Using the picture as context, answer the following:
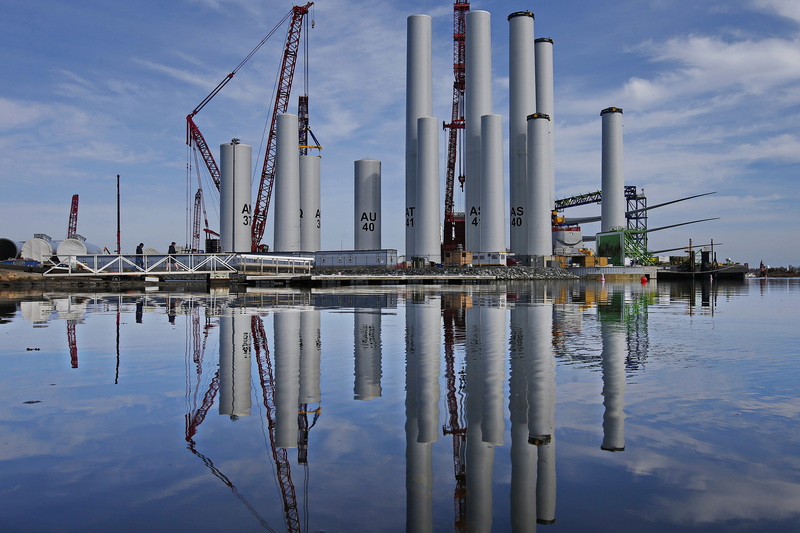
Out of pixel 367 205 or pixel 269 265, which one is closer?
pixel 269 265

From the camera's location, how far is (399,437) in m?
6.94

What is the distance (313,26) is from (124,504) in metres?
109

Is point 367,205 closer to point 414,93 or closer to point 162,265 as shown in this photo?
point 414,93

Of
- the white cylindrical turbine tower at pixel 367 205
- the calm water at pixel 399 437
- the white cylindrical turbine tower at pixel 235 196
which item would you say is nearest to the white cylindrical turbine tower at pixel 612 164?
the white cylindrical turbine tower at pixel 367 205

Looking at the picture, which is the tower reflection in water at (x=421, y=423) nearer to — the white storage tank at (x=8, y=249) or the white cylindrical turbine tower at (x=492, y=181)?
the white cylindrical turbine tower at (x=492, y=181)

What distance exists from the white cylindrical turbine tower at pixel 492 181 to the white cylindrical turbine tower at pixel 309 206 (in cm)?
2634

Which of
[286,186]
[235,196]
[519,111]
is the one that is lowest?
[235,196]

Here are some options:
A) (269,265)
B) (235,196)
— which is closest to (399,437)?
(269,265)

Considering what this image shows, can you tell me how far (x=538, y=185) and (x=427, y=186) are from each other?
A: 1481 cm

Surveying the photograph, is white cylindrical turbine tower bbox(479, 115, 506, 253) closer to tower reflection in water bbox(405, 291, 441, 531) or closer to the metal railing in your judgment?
the metal railing

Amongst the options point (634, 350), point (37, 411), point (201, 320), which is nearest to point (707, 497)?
point (37, 411)

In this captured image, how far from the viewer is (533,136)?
8612cm

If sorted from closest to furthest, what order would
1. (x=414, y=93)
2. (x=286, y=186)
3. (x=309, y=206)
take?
→ (x=414, y=93) → (x=286, y=186) → (x=309, y=206)

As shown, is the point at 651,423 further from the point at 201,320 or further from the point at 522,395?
the point at 201,320
